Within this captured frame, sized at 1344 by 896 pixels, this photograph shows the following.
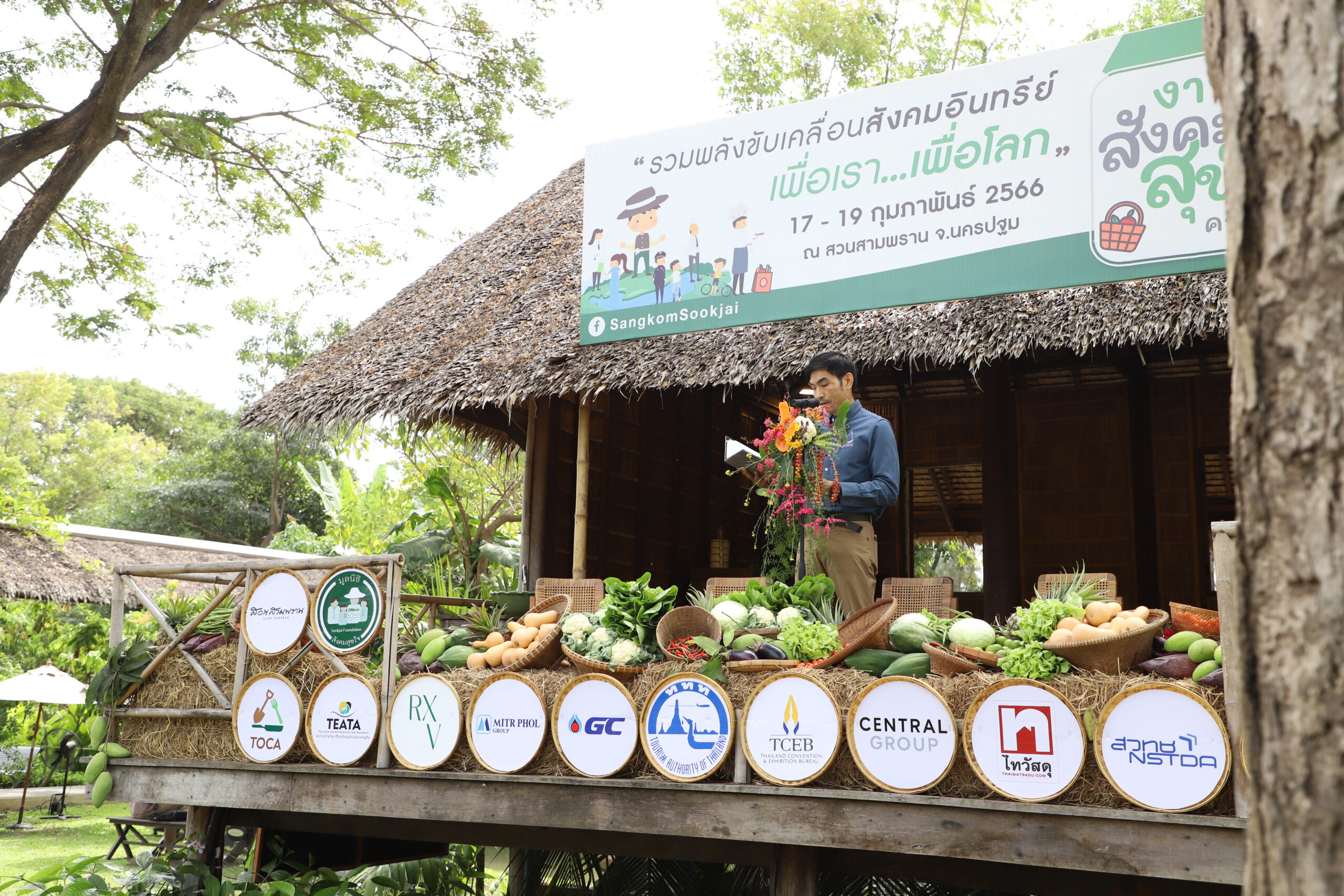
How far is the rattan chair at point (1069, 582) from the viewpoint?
371 cm

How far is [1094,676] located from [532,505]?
392cm

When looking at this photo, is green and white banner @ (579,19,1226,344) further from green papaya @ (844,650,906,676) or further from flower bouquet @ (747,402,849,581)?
green papaya @ (844,650,906,676)

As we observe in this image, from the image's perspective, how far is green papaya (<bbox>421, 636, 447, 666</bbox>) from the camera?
4.45m

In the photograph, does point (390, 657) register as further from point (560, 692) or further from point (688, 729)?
point (688, 729)

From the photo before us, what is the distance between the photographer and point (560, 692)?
3.81 meters

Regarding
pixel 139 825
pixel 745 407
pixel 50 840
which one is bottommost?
pixel 50 840

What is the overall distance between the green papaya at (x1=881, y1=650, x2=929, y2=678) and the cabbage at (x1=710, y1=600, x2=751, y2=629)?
620mm

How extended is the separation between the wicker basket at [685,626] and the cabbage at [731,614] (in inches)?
1.1

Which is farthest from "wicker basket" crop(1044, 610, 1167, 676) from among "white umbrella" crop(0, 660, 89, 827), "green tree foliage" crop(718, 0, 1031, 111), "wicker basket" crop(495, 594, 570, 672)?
"green tree foliage" crop(718, 0, 1031, 111)

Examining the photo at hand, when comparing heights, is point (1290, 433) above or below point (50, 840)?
above

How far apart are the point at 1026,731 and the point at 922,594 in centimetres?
111

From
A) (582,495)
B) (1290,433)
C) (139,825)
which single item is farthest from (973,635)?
(139,825)

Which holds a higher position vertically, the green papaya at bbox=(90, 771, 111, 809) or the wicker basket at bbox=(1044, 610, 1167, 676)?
the wicker basket at bbox=(1044, 610, 1167, 676)

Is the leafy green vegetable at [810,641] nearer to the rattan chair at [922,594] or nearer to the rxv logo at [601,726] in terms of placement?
the rattan chair at [922,594]
